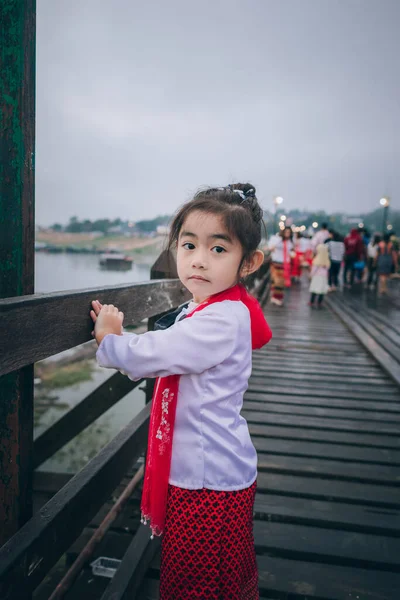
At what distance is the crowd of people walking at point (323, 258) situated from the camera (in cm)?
895

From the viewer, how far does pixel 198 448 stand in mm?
1234

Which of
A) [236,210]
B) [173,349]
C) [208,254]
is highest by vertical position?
[236,210]

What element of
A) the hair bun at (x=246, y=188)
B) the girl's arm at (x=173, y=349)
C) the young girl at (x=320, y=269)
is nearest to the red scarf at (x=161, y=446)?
the girl's arm at (x=173, y=349)

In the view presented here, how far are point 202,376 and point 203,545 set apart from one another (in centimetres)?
46

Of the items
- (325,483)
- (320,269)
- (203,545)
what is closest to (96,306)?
(203,545)

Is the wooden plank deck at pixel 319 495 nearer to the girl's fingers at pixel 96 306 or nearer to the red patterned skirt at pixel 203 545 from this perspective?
the red patterned skirt at pixel 203 545

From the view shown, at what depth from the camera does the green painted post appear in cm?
105

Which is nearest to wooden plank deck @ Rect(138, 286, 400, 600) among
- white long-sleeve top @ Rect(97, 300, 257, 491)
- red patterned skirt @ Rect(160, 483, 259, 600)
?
red patterned skirt @ Rect(160, 483, 259, 600)

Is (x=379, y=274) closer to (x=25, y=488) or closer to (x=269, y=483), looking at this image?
(x=269, y=483)

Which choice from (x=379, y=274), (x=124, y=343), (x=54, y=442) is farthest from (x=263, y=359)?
(x=379, y=274)

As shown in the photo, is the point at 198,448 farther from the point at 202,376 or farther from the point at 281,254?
the point at 281,254

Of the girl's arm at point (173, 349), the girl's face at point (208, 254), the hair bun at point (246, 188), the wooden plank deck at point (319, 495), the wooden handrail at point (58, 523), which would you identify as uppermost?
the hair bun at point (246, 188)

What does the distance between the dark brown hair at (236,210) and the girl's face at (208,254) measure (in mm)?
19

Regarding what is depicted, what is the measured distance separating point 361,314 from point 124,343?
805 cm
